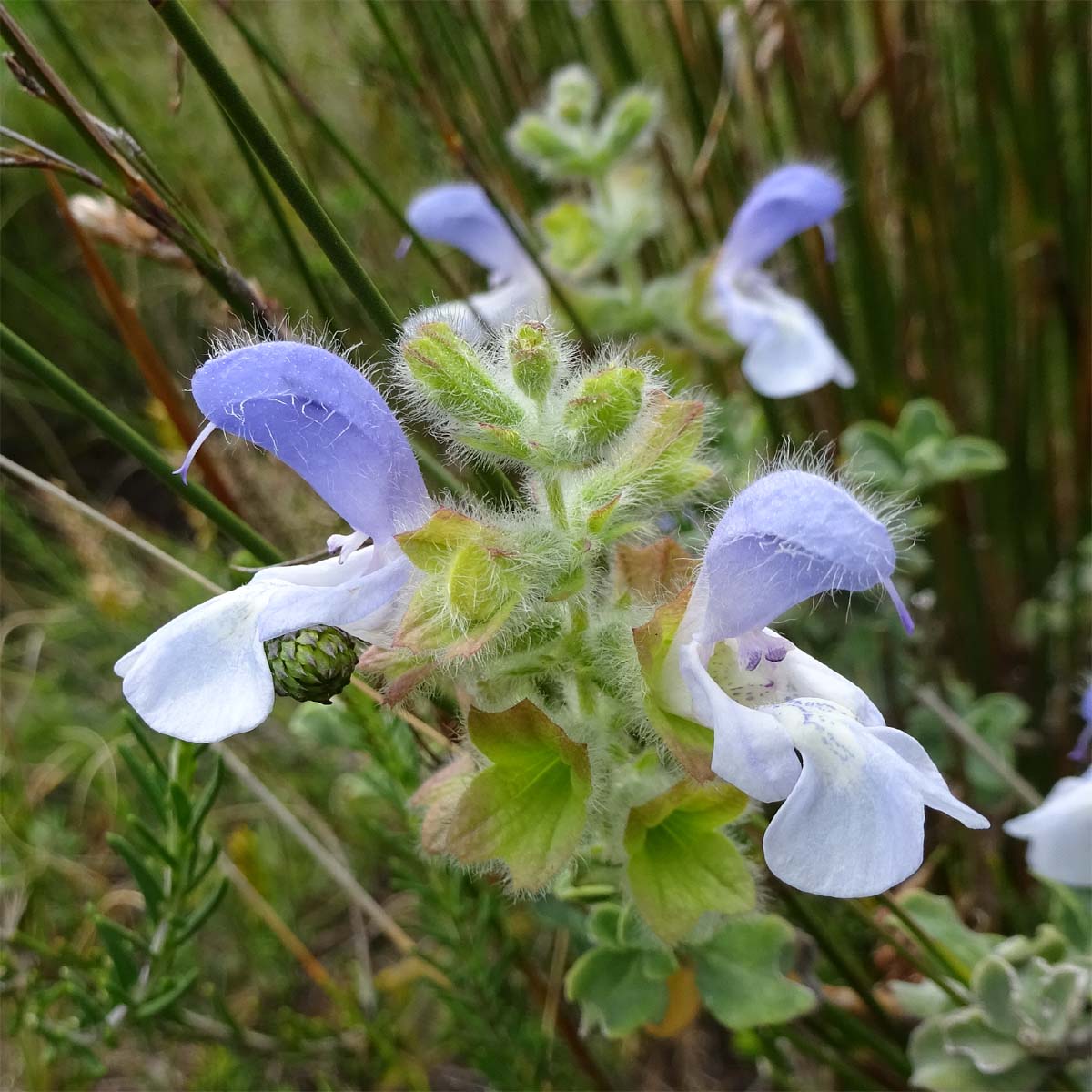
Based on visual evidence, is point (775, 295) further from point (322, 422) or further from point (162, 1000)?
point (162, 1000)

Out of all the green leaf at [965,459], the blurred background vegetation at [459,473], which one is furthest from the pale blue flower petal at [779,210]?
the green leaf at [965,459]

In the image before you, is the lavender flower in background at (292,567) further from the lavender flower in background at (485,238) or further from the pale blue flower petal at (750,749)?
the lavender flower in background at (485,238)

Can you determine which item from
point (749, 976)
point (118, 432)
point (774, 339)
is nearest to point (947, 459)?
point (774, 339)

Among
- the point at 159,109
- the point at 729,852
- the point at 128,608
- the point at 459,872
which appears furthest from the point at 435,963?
the point at 159,109

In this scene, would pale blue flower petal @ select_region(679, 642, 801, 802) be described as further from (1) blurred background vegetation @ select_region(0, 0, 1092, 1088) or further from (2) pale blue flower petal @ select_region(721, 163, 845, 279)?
(2) pale blue flower petal @ select_region(721, 163, 845, 279)

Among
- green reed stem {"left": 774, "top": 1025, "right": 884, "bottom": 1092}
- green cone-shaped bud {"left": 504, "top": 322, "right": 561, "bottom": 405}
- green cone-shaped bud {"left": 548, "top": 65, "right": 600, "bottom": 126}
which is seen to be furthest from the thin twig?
green cone-shaped bud {"left": 548, "top": 65, "right": 600, "bottom": 126}

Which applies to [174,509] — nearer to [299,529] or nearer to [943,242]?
[299,529]

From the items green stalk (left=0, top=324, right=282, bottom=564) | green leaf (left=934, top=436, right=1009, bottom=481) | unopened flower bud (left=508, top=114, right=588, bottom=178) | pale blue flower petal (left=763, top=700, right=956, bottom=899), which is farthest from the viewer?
unopened flower bud (left=508, top=114, right=588, bottom=178)
